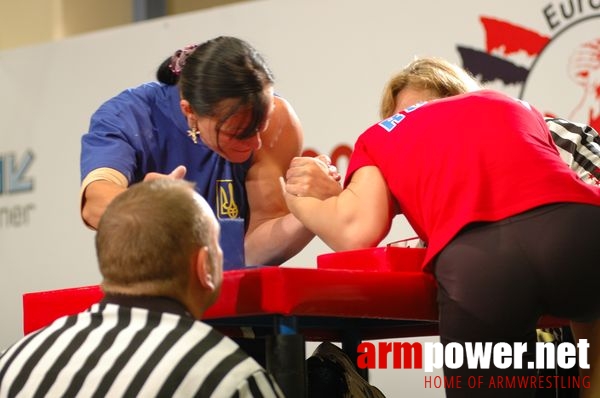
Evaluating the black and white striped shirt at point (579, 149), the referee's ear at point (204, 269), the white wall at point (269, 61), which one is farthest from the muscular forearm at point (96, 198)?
the white wall at point (269, 61)

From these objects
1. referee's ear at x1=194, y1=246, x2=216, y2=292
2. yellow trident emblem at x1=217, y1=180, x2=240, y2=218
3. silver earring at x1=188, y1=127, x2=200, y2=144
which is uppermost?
silver earring at x1=188, y1=127, x2=200, y2=144

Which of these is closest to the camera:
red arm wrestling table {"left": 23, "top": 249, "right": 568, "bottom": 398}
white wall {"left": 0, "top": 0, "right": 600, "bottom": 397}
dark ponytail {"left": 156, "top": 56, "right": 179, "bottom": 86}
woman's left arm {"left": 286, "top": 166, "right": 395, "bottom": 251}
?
red arm wrestling table {"left": 23, "top": 249, "right": 568, "bottom": 398}

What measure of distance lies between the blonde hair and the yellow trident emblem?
0.46m

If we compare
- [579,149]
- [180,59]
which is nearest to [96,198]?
[180,59]

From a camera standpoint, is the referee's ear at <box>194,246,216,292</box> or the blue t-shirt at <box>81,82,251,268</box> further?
the blue t-shirt at <box>81,82,251,268</box>

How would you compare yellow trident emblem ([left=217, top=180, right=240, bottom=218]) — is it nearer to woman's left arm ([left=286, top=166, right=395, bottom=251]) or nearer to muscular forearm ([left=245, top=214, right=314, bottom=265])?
muscular forearm ([left=245, top=214, right=314, bottom=265])

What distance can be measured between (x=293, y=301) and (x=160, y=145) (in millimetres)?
866

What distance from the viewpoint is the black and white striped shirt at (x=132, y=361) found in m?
1.22

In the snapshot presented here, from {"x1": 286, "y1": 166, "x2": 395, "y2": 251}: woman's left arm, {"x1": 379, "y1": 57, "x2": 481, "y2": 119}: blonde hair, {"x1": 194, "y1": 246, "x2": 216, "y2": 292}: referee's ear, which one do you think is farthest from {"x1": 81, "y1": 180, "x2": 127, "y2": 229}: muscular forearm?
{"x1": 194, "y1": 246, "x2": 216, "y2": 292}: referee's ear

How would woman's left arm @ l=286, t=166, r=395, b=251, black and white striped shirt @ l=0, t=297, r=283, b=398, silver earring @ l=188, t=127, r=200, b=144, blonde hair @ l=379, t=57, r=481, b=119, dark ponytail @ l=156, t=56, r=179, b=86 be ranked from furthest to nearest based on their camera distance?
dark ponytail @ l=156, t=56, r=179, b=86 < silver earring @ l=188, t=127, r=200, b=144 < blonde hair @ l=379, t=57, r=481, b=119 < woman's left arm @ l=286, t=166, r=395, b=251 < black and white striped shirt @ l=0, t=297, r=283, b=398

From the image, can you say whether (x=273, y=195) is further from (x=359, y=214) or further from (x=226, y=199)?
(x=359, y=214)

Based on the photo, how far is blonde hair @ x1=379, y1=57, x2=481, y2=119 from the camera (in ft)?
6.35

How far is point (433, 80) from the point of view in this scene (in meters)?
1.94

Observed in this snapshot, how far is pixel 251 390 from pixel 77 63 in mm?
3150
